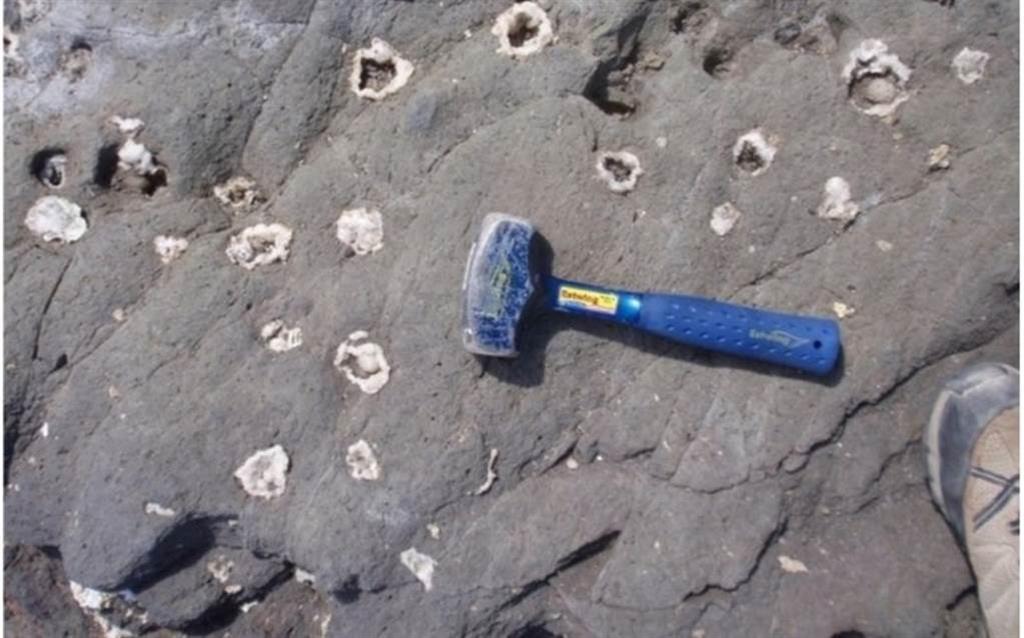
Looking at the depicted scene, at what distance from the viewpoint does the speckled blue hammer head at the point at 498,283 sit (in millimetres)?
2148

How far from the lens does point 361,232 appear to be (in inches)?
91.0

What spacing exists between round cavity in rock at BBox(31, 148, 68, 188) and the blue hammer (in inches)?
46.2

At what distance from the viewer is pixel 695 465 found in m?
2.29

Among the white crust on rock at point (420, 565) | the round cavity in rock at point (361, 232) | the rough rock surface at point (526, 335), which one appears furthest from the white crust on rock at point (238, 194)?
the white crust on rock at point (420, 565)

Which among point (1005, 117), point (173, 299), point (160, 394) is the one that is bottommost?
point (160, 394)

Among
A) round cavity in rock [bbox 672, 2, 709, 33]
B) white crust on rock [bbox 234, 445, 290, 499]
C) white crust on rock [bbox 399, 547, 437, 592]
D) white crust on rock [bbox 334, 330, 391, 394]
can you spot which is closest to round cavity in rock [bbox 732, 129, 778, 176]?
round cavity in rock [bbox 672, 2, 709, 33]

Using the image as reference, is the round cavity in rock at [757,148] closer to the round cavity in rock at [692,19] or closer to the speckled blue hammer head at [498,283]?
the round cavity in rock at [692,19]

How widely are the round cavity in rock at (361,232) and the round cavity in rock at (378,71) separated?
1.16 ft

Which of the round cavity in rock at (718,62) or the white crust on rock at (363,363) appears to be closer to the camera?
the white crust on rock at (363,363)

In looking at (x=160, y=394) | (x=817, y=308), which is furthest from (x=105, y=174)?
(x=817, y=308)

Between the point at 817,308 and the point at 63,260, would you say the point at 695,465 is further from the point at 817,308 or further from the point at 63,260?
the point at 63,260

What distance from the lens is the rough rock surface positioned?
7.47ft

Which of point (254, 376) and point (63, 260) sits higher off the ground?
point (63, 260)

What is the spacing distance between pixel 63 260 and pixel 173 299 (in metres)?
0.33
